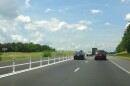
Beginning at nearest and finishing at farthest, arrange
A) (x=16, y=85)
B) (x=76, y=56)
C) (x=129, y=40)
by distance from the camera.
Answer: (x=16, y=85), (x=76, y=56), (x=129, y=40)

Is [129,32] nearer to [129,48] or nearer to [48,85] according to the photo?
[129,48]

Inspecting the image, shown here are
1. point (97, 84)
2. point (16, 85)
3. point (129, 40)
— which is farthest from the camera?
point (129, 40)

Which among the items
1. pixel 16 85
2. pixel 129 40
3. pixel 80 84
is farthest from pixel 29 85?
pixel 129 40

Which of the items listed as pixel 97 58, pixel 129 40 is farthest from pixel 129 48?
pixel 97 58

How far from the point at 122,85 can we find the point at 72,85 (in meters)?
2.42

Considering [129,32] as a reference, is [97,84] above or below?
below

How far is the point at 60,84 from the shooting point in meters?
14.7

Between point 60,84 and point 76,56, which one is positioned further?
point 76,56

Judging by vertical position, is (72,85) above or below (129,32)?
below

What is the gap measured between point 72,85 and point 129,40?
152 metres

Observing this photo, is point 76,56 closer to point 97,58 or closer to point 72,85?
point 97,58

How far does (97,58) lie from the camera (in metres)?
57.0

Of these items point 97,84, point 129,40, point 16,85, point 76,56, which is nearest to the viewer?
point 16,85

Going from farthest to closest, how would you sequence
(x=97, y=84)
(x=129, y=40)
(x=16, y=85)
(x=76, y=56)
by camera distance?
(x=129, y=40) < (x=76, y=56) < (x=97, y=84) < (x=16, y=85)
